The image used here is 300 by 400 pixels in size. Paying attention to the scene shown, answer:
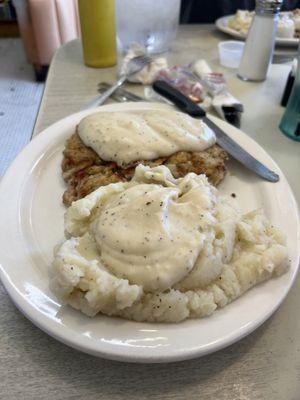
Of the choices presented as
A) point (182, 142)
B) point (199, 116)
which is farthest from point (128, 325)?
point (199, 116)

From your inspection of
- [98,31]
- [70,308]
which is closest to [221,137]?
[70,308]

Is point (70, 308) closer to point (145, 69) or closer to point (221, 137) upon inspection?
point (221, 137)

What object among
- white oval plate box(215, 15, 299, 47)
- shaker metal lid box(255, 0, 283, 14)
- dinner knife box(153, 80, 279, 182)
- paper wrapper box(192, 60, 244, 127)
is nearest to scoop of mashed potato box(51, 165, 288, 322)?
dinner knife box(153, 80, 279, 182)

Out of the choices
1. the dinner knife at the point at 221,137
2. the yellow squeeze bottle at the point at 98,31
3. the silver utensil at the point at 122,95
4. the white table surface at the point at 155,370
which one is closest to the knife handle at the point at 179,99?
the dinner knife at the point at 221,137

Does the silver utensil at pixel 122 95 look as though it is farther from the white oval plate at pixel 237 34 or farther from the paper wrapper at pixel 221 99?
the white oval plate at pixel 237 34

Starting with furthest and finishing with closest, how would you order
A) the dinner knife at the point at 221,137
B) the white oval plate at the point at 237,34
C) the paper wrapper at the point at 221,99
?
the white oval plate at the point at 237,34 < the paper wrapper at the point at 221,99 < the dinner knife at the point at 221,137

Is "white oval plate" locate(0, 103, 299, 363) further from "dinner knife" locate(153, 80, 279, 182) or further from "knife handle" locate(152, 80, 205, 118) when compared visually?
"knife handle" locate(152, 80, 205, 118)

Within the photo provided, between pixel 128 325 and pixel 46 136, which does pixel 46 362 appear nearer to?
pixel 128 325
